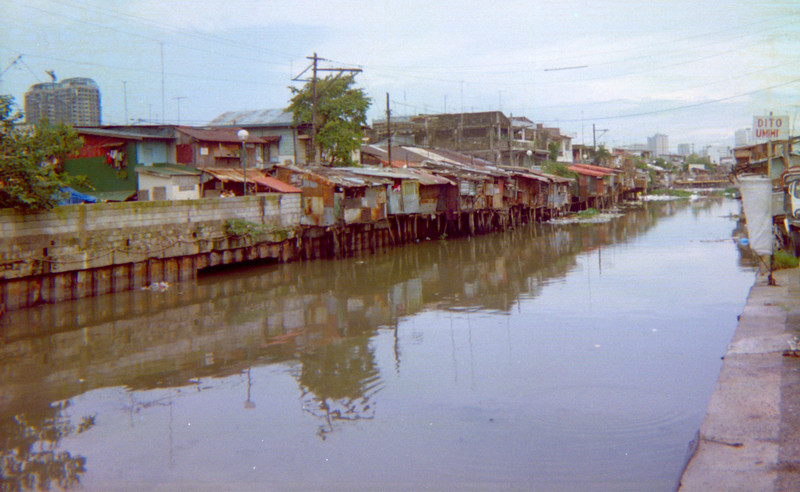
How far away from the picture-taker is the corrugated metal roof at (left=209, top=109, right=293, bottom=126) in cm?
3444

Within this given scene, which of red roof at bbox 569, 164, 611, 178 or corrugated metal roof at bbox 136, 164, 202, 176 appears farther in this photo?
red roof at bbox 569, 164, 611, 178

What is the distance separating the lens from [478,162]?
1903 inches

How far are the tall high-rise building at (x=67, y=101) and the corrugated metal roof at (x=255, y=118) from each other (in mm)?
5971

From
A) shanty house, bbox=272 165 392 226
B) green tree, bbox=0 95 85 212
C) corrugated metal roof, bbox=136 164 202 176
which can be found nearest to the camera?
green tree, bbox=0 95 85 212

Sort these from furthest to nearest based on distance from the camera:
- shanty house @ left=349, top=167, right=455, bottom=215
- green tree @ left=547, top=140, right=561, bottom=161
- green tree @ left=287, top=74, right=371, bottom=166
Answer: green tree @ left=547, top=140, right=561, bottom=161
green tree @ left=287, top=74, right=371, bottom=166
shanty house @ left=349, top=167, right=455, bottom=215

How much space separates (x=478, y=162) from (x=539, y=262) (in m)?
24.1

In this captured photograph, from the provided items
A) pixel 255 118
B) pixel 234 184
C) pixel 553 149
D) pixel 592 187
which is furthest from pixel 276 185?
pixel 553 149

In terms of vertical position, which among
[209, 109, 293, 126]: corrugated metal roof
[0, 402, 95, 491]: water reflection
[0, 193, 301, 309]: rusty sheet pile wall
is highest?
[209, 109, 293, 126]: corrugated metal roof

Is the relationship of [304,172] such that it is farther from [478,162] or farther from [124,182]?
[478,162]

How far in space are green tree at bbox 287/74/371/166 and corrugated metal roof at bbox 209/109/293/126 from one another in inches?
32.0

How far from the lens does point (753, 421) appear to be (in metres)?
6.42

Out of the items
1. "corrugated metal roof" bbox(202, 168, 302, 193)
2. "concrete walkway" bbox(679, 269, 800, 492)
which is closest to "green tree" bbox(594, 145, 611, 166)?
"corrugated metal roof" bbox(202, 168, 302, 193)

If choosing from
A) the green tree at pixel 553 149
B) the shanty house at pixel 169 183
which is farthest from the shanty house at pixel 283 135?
the green tree at pixel 553 149

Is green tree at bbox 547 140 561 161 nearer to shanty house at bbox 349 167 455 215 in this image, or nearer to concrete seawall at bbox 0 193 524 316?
shanty house at bbox 349 167 455 215
